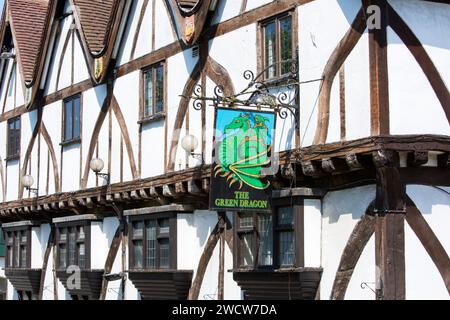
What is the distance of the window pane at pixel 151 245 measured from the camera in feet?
67.8

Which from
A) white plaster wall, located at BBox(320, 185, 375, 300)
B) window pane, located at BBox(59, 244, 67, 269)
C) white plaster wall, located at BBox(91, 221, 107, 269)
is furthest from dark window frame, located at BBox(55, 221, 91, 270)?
white plaster wall, located at BBox(320, 185, 375, 300)

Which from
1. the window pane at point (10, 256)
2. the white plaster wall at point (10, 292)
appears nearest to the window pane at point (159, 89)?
the window pane at point (10, 256)

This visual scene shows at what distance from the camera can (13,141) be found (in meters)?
28.9

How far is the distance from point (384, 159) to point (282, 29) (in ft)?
11.7

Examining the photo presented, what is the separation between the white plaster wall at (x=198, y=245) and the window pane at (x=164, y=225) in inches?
19.6

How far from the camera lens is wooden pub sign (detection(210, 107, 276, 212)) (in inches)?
624

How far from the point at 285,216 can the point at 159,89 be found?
17.0ft

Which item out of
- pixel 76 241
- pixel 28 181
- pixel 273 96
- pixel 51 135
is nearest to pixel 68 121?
pixel 51 135

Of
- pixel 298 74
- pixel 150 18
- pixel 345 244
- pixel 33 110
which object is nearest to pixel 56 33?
pixel 33 110

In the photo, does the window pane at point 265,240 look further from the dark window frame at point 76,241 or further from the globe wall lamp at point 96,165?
the dark window frame at point 76,241

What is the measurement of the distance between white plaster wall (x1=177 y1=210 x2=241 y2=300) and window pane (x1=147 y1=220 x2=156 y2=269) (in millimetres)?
1063

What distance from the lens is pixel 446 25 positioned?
15.4 metres

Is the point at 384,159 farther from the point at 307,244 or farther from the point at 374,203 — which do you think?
the point at 307,244

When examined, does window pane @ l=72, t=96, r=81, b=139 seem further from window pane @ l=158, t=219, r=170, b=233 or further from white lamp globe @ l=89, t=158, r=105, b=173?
window pane @ l=158, t=219, r=170, b=233
